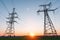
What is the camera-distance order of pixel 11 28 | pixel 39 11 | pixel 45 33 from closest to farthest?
pixel 45 33
pixel 39 11
pixel 11 28

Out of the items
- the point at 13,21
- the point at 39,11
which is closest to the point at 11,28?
the point at 13,21

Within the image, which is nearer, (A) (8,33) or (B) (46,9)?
(B) (46,9)

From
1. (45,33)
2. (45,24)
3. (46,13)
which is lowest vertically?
(45,33)

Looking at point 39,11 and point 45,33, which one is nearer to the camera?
point 45,33

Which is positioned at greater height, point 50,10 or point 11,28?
point 50,10

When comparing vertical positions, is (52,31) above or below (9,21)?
below

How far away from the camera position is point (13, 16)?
1982 inches

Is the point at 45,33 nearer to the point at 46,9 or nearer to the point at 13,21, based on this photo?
the point at 46,9

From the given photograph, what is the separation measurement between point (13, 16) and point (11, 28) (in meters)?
4.32

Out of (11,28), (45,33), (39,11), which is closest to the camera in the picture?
(45,33)

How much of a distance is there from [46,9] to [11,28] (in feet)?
58.7

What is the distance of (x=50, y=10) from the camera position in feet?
118

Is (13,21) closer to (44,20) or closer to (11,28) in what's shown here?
(11,28)

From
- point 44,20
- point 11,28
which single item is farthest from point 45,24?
point 11,28
